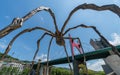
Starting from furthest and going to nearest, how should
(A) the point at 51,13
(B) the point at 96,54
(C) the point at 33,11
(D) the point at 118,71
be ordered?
(B) the point at 96,54 → (D) the point at 118,71 → (A) the point at 51,13 → (C) the point at 33,11

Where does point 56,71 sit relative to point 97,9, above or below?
above

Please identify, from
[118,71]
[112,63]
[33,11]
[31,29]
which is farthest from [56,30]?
[112,63]

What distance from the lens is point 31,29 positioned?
2.38ft

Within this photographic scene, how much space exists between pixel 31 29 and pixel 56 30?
10 centimetres

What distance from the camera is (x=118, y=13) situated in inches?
16.5

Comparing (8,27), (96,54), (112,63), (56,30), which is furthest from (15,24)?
(96,54)

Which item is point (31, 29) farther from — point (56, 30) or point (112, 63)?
point (112, 63)

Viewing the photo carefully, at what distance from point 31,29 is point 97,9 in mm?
309

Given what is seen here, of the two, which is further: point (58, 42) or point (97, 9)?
point (58, 42)

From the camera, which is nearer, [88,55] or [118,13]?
[118,13]

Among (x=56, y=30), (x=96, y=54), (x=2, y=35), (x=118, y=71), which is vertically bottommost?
(x=2, y=35)

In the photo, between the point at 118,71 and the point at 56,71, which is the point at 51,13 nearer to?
the point at 118,71

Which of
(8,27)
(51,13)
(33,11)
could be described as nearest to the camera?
(8,27)

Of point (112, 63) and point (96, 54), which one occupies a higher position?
point (96, 54)
